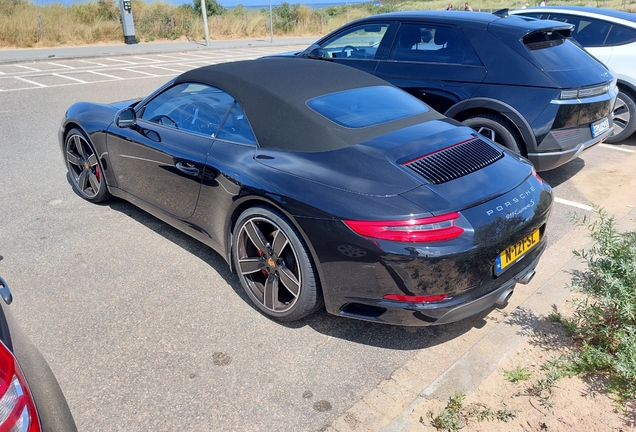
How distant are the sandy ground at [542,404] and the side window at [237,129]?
6.49 feet

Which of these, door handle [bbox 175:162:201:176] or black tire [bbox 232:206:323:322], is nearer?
black tire [bbox 232:206:323:322]

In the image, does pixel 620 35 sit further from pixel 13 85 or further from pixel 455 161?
pixel 13 85

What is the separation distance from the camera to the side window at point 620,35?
7.20m

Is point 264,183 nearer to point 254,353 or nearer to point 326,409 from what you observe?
point 254,353

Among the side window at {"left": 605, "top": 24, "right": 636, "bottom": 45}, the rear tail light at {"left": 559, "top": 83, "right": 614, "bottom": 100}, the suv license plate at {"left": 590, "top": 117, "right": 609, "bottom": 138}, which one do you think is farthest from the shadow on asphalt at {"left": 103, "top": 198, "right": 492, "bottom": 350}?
the side window at {"left": 605, "top": 24, "right": 636, "bottom": 45}

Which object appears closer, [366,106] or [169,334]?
[169,334]

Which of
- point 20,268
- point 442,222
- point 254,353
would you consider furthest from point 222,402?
point 20,268

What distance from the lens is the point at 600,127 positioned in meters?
5.41

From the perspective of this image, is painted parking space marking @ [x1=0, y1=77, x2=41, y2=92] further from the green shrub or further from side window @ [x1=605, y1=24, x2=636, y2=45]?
the green shrub

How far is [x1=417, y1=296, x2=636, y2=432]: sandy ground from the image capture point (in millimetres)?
2477

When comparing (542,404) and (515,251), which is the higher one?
(515,251)

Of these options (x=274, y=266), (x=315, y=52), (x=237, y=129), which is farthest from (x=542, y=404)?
(x=315, y=52)

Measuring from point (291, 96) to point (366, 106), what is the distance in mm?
560

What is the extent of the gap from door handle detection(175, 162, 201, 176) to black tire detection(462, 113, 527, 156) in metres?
2.98
